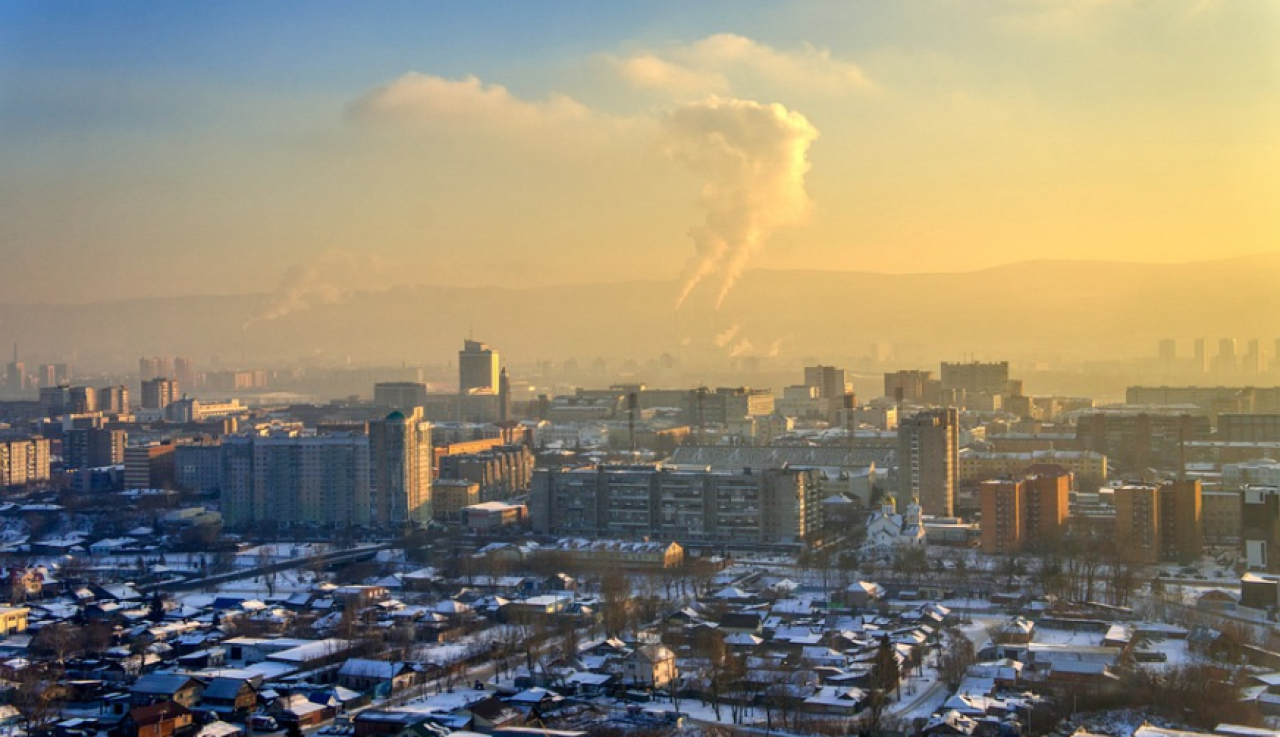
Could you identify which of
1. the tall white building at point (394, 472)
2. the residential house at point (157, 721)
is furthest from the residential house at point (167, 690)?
the tall white building at point (394, 472)

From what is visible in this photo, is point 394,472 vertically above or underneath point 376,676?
above

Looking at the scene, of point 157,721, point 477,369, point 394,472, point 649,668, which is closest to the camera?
point 157,721

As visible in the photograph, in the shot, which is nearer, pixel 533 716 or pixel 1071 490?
pixel 533 716

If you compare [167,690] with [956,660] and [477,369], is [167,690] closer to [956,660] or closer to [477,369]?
[956,660]

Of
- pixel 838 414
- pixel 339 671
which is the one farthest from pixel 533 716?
pixel 838 414

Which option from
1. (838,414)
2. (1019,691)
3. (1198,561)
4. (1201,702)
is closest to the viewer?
(1201,702)

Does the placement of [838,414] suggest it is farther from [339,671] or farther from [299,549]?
[339,671]

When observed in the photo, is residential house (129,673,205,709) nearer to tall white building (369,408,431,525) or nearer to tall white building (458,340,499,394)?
tall white building (369,408,431,525)

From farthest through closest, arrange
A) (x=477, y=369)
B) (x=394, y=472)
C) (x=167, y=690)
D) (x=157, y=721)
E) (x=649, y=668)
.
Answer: (x=477, y=369) < (x=394, y=472) < (x=649, y=668) < (x=167, y=690) < (x=157, y=721)

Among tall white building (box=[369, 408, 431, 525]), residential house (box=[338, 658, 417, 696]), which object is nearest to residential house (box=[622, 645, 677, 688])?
residential house (box=[338, 658, 417, 696])

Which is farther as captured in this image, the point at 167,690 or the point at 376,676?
the point at 376,676

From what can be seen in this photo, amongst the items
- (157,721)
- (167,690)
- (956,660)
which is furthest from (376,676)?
(956,660)
